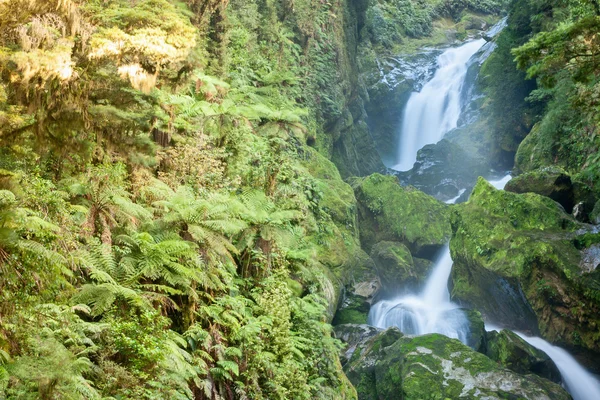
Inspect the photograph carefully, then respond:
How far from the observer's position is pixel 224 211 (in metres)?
7.45

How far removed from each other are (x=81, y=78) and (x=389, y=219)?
1817cm

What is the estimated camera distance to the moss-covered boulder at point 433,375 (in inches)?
492

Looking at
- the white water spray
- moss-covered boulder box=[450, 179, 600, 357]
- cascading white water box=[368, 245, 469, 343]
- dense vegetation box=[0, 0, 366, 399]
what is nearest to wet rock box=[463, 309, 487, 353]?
cascading white water box=[368, 245, 469, 343]

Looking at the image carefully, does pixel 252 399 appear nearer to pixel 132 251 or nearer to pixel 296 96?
pixel 132 251

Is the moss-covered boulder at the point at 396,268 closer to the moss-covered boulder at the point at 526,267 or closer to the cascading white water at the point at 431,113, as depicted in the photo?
the moss-covered boulder at the point at 526,267

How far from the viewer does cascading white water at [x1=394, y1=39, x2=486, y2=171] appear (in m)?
32.8

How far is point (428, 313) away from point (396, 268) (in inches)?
102

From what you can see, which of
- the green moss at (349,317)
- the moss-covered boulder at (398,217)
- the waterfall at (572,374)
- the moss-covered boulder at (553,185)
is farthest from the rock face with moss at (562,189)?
the green moss at (349,317)

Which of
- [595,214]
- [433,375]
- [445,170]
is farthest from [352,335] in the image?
[445,170]

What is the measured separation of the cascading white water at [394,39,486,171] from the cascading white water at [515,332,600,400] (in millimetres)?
17778

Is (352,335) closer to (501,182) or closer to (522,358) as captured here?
(522,358)

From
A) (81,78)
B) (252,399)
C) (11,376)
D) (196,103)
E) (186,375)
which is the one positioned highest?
(81,78)

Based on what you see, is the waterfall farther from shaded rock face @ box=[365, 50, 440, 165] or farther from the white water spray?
shaded rock face @ box=[365, 50, 440, 165]

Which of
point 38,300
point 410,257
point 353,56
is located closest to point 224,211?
point 38,300
